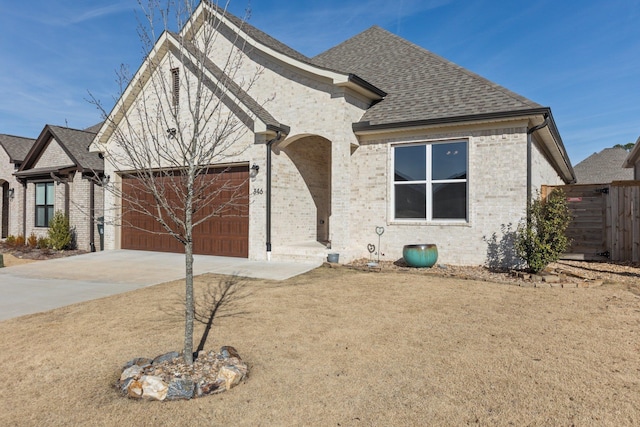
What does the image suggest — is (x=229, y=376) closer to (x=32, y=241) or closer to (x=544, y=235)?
(x=544, y=235)

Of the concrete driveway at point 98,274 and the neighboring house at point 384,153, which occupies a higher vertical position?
the neighboring house at point 384,153

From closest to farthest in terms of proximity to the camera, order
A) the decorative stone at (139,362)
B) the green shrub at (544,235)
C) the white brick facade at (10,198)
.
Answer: the decorative stone at (139,362) < the green shrub at (544,235) < the white brick facade at (10,198)

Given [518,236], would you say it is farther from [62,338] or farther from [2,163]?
[2,163]

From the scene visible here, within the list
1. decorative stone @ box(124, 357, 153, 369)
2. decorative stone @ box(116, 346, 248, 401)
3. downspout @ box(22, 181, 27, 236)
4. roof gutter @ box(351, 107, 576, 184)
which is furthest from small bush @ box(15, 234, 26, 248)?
decorative stone @ box(116, 346, 248, 401)

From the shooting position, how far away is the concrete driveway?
7141 millimetres

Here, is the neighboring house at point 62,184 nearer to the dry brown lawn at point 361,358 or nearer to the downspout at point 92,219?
the downspout at point 92,219

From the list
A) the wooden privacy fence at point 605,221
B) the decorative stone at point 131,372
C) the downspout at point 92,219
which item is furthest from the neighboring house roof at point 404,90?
the decorative stone at point 131,372

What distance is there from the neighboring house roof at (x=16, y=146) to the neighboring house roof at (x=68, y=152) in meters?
1.16

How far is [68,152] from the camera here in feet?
49.9

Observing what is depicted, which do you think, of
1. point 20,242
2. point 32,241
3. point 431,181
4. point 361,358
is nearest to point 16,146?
point 20,242

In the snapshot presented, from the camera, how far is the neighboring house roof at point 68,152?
590 inches

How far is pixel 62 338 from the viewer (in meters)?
4.89

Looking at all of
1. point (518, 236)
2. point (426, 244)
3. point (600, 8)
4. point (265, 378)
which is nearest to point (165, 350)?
point (265, 378)

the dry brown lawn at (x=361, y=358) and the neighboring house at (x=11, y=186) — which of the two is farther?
the neighboring house at (x=11, y=186)
